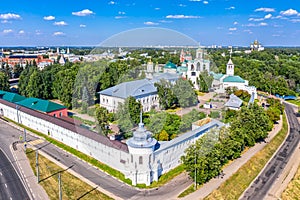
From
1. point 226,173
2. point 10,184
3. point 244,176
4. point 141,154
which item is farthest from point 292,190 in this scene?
point 10,184

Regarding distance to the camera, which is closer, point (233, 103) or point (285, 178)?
point (285, 178)

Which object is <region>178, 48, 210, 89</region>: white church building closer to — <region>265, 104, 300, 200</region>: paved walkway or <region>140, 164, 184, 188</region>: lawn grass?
<region>140, 164, 184, 188</region>: lawn grass

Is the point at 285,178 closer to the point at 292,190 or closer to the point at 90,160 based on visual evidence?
the point at 292,190

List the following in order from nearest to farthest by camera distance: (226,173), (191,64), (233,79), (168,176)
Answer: (191,64), (168,176), (226,173), (233,79)

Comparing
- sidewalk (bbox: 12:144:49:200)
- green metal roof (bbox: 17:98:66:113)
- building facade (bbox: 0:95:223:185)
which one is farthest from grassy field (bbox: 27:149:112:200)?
green metal roof (bbox: 17:98:66:113)

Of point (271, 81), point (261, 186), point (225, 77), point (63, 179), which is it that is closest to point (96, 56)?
point (63, 179)
